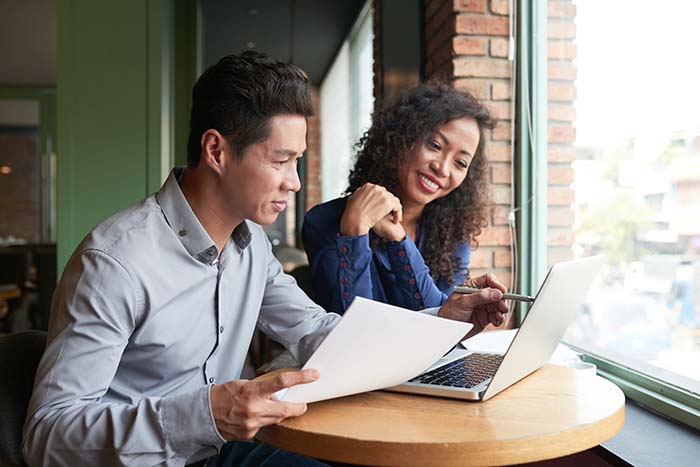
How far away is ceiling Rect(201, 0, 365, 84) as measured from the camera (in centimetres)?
633

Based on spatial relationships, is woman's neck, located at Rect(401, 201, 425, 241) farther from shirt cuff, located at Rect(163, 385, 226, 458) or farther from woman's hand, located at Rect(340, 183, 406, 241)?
shirt cuff, located at Rect(163, 385, 226, 458)

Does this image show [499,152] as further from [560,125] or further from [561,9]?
[561,9]

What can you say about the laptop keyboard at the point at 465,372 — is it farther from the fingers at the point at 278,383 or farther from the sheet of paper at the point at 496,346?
the fingers at the point at 278,383

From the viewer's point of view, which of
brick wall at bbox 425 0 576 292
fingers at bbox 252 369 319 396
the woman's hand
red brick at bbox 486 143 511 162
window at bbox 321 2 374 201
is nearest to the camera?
fingers at bbox 252 369 319 396

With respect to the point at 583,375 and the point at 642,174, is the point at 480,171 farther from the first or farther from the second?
the point at 583,375

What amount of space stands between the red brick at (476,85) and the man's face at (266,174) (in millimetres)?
1535

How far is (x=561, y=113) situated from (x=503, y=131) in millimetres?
280

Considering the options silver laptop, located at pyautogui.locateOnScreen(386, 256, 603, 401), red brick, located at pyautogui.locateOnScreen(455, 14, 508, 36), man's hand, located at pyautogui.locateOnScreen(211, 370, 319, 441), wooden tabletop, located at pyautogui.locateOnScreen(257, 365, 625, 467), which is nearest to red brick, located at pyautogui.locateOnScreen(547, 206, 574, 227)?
red brick, located at pyautogui.locateOnScreen(455, 14, 508, 36)

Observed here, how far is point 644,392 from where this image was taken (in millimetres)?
1898

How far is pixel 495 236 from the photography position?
9.25 feet

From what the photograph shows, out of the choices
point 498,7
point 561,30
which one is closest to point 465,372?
point 561,30

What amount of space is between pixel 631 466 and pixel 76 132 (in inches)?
122

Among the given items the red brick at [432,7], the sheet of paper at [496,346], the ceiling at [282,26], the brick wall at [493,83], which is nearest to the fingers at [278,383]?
the sheet of paper at [496,346]

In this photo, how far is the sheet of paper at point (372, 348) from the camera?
1.02 metres
